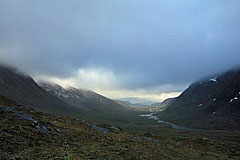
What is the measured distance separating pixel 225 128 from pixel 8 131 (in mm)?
179214

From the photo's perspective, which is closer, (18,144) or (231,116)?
(18,144)

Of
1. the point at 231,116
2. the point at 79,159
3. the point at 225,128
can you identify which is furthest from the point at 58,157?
the point at 231,116

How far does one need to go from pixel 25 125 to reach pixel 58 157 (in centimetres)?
996

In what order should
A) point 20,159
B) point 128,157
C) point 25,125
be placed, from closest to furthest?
point 20,159, point 128,157, point 25,125

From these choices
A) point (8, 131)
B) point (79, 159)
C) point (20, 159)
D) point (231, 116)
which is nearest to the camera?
point (20, 159)

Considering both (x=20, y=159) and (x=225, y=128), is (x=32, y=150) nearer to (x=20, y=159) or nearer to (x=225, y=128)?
(x=20, y=159)

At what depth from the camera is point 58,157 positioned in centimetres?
1321

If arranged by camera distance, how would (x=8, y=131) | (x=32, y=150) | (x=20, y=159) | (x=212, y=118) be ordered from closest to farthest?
(x=20, y=159), (x=32, y=150), (x=8, y=131), (x=212, y=118)

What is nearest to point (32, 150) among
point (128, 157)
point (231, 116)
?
point (128, 157)

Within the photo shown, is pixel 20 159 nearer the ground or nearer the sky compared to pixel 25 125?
nearer the ground

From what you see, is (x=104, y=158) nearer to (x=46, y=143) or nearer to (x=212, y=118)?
(x=46, y=143)

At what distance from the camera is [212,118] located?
18900 centimetres

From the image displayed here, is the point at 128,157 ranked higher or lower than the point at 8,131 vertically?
lower

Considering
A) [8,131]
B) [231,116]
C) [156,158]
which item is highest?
[231,116]
